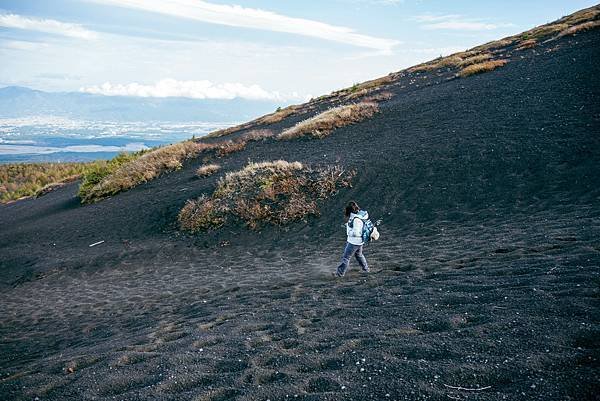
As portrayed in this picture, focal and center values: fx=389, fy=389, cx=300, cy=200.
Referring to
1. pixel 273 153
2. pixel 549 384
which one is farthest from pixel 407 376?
pixel 273 153

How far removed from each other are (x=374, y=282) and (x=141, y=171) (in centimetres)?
2083

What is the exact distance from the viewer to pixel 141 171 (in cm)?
2473

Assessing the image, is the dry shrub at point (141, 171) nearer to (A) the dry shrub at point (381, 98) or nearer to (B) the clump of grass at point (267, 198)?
(B) the clump of grass at point (267, 198)

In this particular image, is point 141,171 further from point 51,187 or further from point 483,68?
point 483,68

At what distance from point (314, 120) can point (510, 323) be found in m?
22.0

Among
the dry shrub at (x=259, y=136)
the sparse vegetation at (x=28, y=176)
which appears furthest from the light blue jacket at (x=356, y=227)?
the sparse vegetation at (x=28, y=176)

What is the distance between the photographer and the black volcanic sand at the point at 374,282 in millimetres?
4270

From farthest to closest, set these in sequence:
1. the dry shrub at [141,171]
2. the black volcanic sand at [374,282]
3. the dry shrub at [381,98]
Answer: the dry shrub at [381,98] → the dry shrub at [141,171] → the black volcanic sand at [374,282]

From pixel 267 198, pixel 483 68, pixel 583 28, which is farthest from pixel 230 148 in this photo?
pixel 583 28

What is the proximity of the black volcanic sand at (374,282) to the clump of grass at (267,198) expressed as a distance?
0.74m

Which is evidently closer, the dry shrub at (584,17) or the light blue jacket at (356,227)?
the light blue jacket at (356,227)

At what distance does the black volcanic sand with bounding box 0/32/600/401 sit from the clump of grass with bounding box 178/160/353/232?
29.3 inches

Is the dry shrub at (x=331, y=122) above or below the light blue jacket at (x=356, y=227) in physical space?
above

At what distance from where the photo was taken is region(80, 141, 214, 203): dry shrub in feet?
77.3
